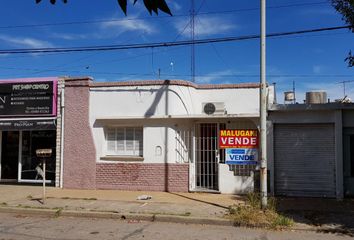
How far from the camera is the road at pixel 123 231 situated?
374 inches

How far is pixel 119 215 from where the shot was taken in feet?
38.4

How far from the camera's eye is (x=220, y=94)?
691 inches

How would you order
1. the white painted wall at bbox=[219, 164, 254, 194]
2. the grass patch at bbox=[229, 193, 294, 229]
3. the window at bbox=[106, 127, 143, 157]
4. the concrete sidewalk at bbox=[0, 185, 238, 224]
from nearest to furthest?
the grass patch at bbox=[229, 193, 294, 229] → the concrete sidewalk at bbox=[0, 185, 238, 224] → the white painted wall at bbox=[219, 164, 254, 194] → the window at bbox=[106, 127, 143, 157]

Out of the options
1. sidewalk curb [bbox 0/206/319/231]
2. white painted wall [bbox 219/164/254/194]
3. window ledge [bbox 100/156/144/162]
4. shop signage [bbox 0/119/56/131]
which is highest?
shop signage [bbox 0/119/56/131]

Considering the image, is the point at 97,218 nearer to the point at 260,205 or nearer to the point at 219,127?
the point at 260,205

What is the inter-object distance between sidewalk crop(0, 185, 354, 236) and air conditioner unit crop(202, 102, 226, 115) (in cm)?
319

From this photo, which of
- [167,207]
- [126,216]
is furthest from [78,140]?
[126,216]

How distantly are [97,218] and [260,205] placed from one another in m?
4.04

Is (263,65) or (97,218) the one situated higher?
(263,65)

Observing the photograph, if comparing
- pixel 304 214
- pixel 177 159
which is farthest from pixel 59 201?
pixel 304 214

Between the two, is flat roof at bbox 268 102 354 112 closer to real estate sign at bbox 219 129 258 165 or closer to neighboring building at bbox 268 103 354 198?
neighboring building at bbox 268 103 354 198

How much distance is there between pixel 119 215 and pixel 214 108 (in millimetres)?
6746

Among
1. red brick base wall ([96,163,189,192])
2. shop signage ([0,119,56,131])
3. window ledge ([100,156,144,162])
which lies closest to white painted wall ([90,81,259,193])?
window ledge ([100,156,144,162])

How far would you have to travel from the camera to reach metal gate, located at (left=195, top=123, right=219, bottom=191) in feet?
53.0
